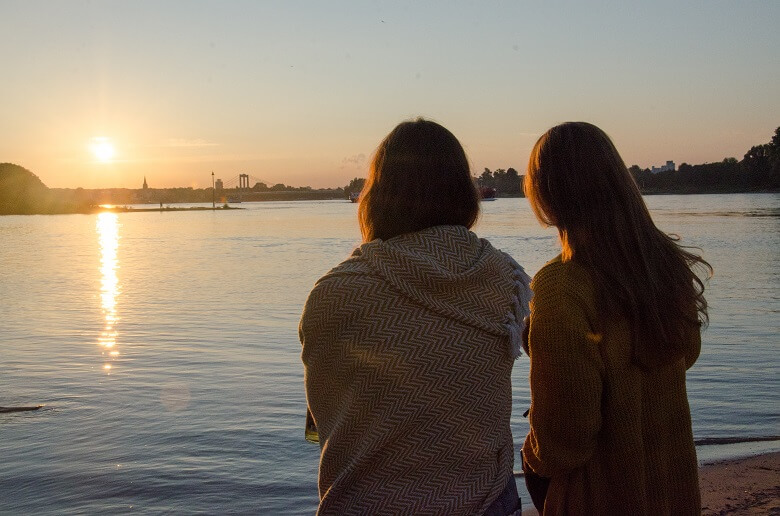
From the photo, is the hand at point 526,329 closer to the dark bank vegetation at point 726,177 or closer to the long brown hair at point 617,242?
the long brown hair at point 617,242

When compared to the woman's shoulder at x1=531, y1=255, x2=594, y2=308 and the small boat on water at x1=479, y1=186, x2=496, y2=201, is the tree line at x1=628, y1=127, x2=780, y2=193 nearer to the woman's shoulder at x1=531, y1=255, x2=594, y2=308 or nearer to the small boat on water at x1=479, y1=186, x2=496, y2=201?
the small boat on water at x1=479, y1=186, x2=496, y2=201

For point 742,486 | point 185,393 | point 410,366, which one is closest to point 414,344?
point 410,366

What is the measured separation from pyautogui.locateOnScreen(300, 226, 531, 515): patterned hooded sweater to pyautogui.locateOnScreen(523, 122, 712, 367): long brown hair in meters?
0.22

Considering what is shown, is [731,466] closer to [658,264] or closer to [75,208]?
[658,264]

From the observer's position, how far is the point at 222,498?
17.2 ft

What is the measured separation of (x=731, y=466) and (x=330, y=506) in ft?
13.6

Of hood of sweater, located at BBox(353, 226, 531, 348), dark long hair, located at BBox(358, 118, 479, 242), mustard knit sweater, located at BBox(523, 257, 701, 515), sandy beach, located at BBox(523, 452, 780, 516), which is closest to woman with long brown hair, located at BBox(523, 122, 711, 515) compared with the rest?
mustard knit sweater, located at BBox(523, 257, 701, 515)

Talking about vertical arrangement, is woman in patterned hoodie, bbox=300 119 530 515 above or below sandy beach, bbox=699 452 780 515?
above

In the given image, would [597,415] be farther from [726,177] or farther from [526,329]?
[726,177]

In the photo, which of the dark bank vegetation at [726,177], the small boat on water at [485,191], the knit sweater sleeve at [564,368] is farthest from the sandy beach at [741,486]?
the dark bank vegetation at [726,177]

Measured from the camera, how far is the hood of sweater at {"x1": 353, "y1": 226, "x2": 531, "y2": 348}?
1.64 metres

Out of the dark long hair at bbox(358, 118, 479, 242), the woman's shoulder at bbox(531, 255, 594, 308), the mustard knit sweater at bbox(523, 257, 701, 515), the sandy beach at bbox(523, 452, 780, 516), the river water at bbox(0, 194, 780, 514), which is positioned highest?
the dark long hair at bbox(358, 118, 479, 242)

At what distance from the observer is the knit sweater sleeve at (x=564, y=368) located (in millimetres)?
1791

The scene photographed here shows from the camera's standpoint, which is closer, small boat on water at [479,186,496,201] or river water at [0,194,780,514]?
small boat on water at [479,186,496,201]
